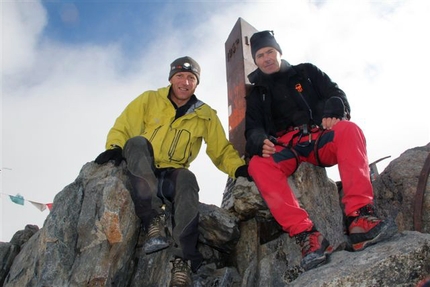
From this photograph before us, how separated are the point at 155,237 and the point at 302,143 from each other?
208 centimetres

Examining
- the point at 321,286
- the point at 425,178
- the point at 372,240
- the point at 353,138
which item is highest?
the point at 353,138

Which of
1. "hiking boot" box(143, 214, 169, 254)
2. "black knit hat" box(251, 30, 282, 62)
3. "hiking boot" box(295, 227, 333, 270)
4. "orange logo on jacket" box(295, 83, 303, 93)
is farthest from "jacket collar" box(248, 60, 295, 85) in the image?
"hiking boot" box(295, 227, 333, 270)

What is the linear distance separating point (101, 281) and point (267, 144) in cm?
245

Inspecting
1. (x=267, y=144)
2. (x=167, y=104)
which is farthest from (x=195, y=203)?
(x=167, y=104)

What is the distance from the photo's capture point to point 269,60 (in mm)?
5484

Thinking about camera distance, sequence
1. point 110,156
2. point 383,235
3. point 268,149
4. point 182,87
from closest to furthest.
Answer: point 383,235, point 268,149, point 110,156, point 182,87

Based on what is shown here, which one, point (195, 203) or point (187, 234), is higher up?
point (195, 203)

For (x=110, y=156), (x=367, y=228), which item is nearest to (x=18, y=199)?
(x=110, y=156)

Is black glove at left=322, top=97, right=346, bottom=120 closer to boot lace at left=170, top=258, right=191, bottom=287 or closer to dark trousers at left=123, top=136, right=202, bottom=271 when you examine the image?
dark trousers at left=123, top=136, right=202, bottom=271

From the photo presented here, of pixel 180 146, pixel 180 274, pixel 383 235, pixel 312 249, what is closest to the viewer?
pixel 383 235

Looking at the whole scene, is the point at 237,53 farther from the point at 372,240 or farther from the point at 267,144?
the point at 372,240

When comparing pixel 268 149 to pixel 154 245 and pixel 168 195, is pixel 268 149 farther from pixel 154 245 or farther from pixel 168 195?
pixel 154 245

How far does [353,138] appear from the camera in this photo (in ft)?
12.8

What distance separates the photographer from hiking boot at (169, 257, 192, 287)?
4117mm
